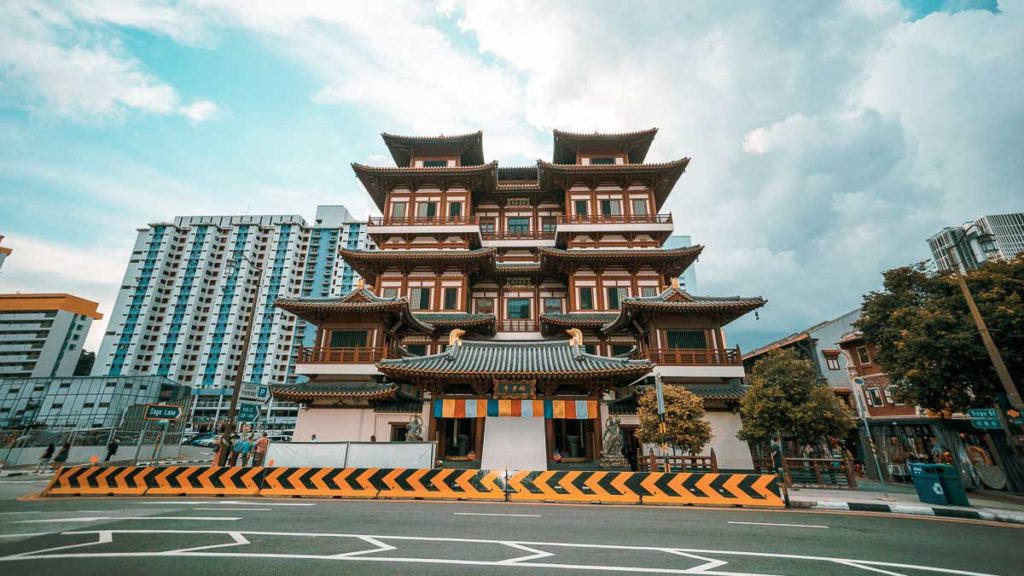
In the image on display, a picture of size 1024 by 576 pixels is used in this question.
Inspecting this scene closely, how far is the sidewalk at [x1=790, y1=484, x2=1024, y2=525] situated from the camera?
34.9ft

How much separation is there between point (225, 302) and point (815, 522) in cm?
10197

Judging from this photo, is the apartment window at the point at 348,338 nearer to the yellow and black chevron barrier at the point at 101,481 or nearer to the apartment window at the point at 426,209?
the yellow and black chevron barrier at the point at 101,481

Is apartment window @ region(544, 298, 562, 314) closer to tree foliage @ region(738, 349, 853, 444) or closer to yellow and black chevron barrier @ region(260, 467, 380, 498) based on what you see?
tree foliage @ region(738, 349, 853, 444)

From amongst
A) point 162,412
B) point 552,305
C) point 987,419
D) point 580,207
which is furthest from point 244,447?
point 987,419

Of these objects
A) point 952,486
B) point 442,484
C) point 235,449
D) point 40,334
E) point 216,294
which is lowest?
point 442,484

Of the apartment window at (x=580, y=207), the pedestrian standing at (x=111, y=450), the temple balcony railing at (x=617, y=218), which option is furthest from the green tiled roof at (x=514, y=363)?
the pedestrian standing at (x=111, y=450)

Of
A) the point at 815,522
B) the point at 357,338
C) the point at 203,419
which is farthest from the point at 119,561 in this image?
the point at 203,419

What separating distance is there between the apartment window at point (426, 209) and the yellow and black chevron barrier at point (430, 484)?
21.5 metres

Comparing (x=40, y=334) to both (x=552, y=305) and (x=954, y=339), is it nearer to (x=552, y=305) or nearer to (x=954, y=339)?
(x=552, y=305)

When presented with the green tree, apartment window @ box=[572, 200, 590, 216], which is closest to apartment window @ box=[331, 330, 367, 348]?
the green tree

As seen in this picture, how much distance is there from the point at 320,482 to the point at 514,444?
7.21 m

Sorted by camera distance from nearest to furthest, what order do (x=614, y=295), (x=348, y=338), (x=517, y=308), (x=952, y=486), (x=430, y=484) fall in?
(x=952, y=486) → (x=430, y=484) → (x=348, y=338) → (x=614, y=295) → (x=517, y=308)

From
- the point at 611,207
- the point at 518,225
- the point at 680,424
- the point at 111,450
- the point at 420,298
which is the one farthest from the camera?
the point at 518,225

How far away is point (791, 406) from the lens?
54.3 feet
